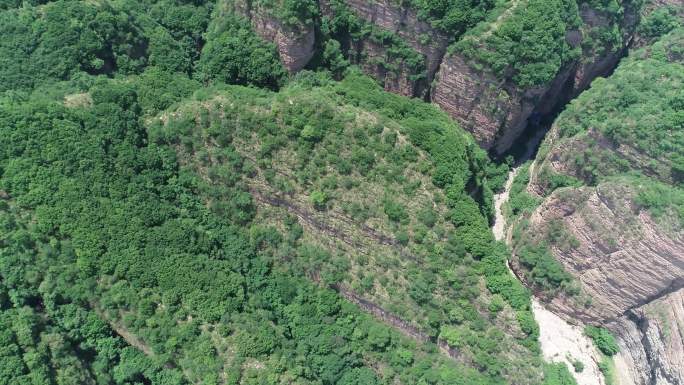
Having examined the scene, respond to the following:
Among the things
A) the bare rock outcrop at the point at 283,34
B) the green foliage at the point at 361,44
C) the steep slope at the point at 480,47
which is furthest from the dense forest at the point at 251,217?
the green foliage at the point at 361,44

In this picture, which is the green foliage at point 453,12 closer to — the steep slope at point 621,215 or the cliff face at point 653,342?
the steep slope at point 621,215

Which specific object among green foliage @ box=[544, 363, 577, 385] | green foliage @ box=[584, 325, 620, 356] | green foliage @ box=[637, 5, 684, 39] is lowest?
green foliage @ box=[544, 363, 577, 385]

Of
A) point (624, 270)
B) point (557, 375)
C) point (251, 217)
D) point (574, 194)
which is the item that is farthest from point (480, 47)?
point (557, 375)

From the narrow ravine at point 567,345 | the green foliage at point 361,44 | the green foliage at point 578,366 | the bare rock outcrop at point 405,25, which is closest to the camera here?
the green foliage at point 578,366

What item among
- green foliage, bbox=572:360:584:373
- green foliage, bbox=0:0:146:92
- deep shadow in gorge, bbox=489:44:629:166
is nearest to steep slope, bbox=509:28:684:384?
deep shadow in gorge, bbox=489:44:629:166

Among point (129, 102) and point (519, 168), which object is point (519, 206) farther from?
point (129, 102)

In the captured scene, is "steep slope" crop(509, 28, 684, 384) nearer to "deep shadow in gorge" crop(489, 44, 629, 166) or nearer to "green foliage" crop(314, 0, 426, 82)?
"deep shadow in gorge" crop(489, 44, 629, 166)
